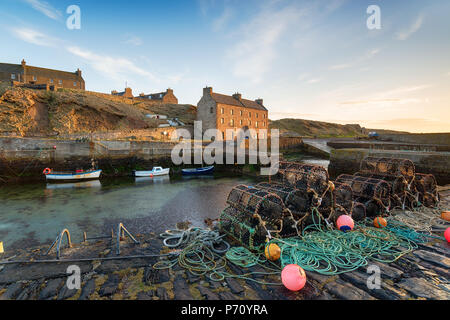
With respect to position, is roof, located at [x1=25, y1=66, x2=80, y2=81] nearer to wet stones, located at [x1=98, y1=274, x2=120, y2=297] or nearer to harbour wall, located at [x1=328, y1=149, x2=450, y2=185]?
wet stones, located at [x1=98, y1=274, x2=120, y2=297]

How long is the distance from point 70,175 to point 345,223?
25.5 meters

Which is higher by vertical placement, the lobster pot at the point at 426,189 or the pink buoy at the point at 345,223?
the lobster pot at the point at 426,189

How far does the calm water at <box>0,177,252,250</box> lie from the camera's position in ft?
34.8

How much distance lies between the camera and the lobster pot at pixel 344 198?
7035 mm

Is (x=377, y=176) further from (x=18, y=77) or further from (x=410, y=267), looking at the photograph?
(x=18, y=77)

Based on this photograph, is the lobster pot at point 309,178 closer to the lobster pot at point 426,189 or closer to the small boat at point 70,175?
the lobster pot at point 426,189

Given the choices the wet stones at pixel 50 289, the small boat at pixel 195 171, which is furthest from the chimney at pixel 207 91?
the wet stones at pixel 50 289

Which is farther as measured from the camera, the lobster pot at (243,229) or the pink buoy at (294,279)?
the lobster pot at (243,229)

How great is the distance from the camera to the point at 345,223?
6453 millimetres

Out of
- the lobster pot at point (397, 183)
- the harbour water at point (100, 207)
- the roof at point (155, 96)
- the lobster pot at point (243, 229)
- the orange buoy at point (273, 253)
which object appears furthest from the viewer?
the roof at point (155, 96)

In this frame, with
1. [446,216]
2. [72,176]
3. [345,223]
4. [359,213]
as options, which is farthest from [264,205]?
[72,176]

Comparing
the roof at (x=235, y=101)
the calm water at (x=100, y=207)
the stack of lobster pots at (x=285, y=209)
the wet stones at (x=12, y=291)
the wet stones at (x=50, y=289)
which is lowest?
the calm water at (x=100, y=207)

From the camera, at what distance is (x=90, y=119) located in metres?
40.1
